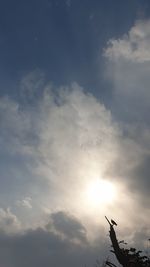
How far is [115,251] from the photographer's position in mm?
16766

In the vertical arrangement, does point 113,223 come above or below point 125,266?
above

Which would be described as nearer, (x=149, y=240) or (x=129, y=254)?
(x=129, y=254)

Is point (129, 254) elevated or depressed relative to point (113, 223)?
depressed

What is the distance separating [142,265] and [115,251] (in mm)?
1692

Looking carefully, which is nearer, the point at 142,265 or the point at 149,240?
the point at 142,265

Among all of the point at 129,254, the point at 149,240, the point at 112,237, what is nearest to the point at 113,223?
the point at 112,237

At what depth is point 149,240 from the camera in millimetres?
21500

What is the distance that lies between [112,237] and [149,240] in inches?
231

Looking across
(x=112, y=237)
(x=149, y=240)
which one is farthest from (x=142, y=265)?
(x=149, y=240)

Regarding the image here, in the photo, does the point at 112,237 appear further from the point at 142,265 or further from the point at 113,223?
the point at 142,265

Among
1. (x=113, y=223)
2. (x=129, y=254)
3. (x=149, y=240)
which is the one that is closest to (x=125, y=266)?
(x=129, y=254)

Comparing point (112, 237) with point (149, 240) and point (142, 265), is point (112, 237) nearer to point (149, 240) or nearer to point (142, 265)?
point (142, 265)

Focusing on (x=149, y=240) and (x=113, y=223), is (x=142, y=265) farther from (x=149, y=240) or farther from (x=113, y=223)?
(x=149, y=240)

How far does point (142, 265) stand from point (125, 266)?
40.0 inches
